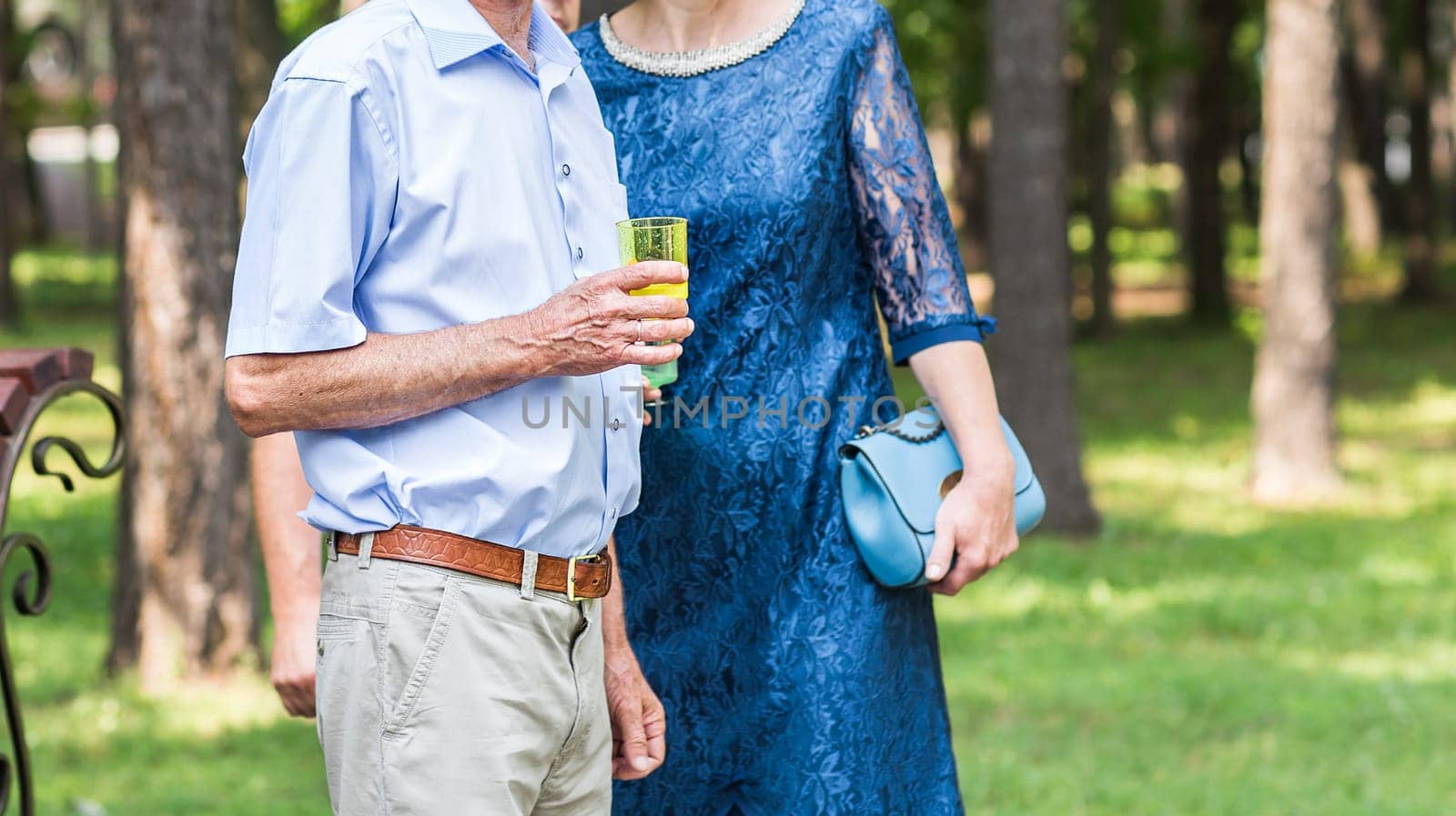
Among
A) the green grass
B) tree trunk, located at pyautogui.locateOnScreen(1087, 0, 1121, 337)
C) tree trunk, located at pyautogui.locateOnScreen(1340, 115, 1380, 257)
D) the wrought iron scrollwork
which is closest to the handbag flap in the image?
the wrought iron scrollwork

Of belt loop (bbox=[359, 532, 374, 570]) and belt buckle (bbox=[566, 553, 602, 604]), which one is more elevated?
belt loop (bbox=[359, 532, 374, 570])

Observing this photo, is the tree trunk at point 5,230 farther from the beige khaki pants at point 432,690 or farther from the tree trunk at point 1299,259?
the beige khaki pants at point 432,690

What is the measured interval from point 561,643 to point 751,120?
97 centimetres

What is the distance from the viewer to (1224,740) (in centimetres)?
562

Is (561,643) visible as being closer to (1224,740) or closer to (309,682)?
(309,682)

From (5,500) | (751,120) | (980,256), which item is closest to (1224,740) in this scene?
(751,120)

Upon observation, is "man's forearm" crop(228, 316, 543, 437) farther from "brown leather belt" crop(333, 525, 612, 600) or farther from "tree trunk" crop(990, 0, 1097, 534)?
"tree trunk" crop(990, 0, 1097, 534)

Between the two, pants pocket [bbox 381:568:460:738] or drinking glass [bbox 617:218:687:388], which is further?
drinking glass [bbox 617:218:687:388]

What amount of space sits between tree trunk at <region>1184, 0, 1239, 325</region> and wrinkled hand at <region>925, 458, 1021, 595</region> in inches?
604

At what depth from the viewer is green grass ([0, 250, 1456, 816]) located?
17.0ft

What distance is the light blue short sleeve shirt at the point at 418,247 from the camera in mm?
1976

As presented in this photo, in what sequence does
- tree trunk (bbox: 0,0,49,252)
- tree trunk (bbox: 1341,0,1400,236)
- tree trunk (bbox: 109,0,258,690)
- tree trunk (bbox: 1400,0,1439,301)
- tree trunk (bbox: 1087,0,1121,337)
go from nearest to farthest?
tree trunk (bbox: 109,0,258,690)
tree trunk (bbox: 1087,0,1121,337)
tree trunk (bbox: 0,0,49,252)
tree trunk (bbox: 1400,0,1439,301)
tree trunk (bbox: 1341,0,1400,236)

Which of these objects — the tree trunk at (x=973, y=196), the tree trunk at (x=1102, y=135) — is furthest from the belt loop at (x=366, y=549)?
the tree trunk at (x=973, y=196)

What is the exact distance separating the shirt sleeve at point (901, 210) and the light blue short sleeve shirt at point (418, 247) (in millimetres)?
664
